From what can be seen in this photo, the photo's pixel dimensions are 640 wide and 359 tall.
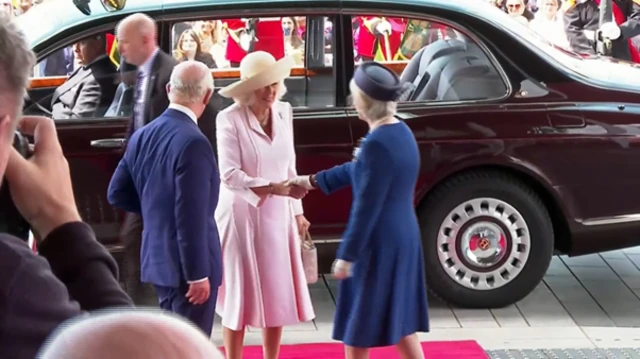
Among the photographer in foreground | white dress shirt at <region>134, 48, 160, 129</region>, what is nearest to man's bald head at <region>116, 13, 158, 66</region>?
white dress shirt at <region>134, 48, 160, 129</region>

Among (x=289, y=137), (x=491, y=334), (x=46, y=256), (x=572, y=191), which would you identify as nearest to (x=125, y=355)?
(x=46, y=256)

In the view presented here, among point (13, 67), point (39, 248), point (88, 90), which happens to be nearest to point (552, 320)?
point (88, 90)

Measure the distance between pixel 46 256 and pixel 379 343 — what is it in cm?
333

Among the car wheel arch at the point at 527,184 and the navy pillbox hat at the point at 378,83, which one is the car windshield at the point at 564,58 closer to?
the car wheel arch at the point at 527,184

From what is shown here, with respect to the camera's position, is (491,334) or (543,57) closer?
(491,334)

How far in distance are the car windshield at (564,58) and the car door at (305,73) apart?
0.96 meters

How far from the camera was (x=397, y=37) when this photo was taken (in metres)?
6.76

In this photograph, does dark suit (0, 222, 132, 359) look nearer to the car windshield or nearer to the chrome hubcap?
the chrome hubcap

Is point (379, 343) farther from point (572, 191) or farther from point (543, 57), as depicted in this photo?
point (543, 57)

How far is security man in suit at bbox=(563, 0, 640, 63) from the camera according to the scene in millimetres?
11727

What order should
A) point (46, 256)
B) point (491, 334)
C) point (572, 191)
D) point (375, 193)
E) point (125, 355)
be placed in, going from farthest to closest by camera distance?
point (572, 191) → point (491, 334) → point (375, 193) → point (46, 256) → point (125, 355)

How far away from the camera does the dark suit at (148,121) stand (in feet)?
18.1

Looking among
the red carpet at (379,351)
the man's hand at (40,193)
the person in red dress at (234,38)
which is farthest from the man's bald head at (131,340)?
the person in red dress at (234,38)

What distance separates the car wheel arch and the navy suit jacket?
6.63ft
